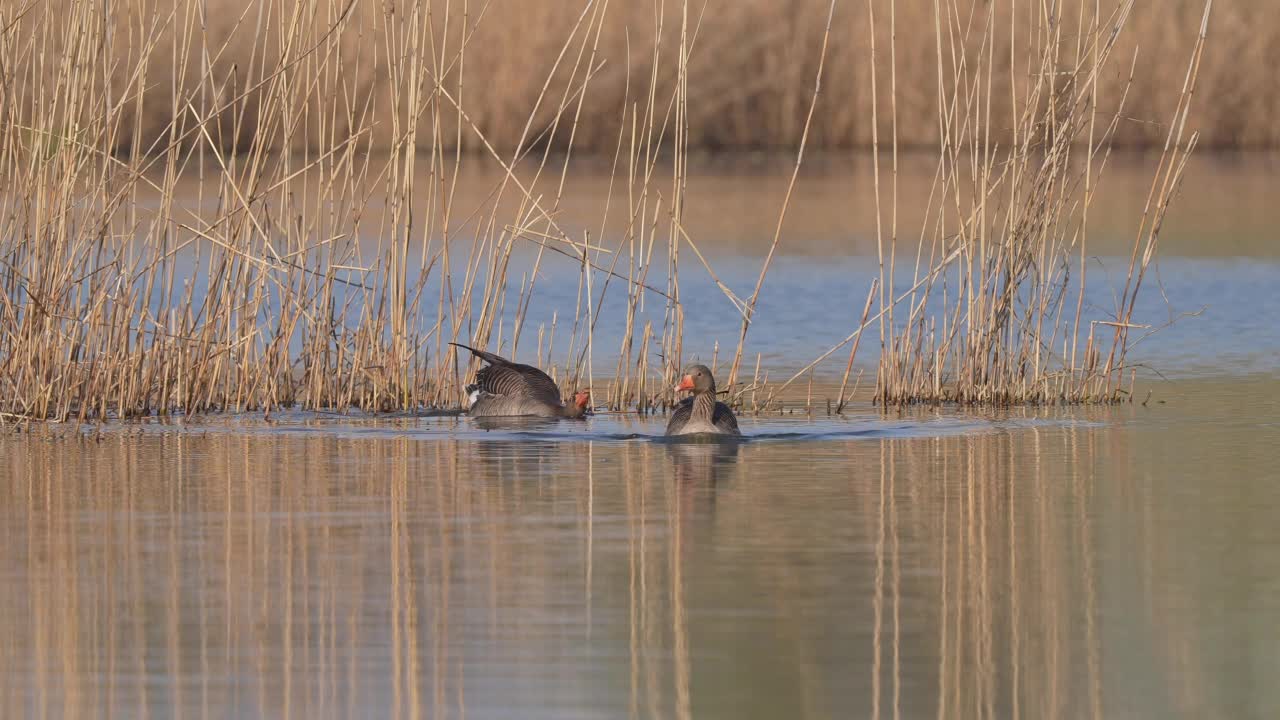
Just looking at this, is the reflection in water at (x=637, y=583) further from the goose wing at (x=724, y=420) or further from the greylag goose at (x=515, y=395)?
the greylag goose at (x=515, y=395)

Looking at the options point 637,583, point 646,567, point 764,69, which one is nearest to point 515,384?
point 646,567

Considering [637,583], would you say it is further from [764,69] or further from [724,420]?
[764,69]

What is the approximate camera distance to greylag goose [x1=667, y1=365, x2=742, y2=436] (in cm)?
1043

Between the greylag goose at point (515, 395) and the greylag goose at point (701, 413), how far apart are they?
1043 mm

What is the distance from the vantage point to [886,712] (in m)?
4.99

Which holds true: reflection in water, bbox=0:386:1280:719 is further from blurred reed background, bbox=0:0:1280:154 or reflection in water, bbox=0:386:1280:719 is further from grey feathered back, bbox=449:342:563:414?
blurred reed background, bbox=0:0:1280:154

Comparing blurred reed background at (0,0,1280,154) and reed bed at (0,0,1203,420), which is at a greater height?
blurred reed background at (0,0,1280,154)

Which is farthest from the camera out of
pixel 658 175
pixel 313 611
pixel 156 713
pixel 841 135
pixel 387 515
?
pixel 841 135

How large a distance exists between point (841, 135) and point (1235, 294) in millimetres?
12112

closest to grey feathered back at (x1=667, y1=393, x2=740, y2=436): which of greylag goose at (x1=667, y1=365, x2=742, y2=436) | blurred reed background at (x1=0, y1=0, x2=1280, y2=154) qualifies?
greylag goose at (x1=667, y1=365, x2=742, y2=436)

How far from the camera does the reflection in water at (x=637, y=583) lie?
17.1 feet

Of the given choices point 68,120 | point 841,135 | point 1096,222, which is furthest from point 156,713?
point 841,135

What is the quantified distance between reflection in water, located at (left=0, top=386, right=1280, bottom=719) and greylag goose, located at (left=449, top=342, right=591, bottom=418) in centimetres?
153

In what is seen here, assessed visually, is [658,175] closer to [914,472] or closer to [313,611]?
[914,472]
